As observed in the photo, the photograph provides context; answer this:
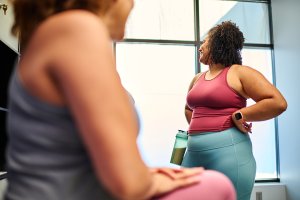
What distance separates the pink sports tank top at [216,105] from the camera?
160 centimetres

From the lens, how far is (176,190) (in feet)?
1.71

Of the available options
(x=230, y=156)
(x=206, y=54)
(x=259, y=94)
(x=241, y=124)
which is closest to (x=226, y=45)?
(x=206, y=54)

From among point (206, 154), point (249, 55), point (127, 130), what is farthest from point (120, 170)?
point (249, 55)

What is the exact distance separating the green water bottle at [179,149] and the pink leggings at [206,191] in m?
1.25

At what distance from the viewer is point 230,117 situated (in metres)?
1.60

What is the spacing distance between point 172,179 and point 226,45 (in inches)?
54.0

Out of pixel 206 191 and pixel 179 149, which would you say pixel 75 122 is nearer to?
pixel 206 191

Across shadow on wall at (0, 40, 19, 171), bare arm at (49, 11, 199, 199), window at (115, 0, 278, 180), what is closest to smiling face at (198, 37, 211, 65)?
shadow on wall at (0, 40, 19, 171)

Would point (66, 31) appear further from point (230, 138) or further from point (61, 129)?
point (230, 138)

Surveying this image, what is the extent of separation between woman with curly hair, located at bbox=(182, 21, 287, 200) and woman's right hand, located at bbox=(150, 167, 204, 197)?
1.03m

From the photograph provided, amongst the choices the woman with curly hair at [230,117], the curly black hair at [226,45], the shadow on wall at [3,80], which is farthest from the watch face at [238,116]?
the shadow on wall at [3,80]

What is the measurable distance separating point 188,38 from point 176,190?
132 inches

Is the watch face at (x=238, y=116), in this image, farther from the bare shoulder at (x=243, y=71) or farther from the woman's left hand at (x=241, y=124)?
the bare shoulder at (x=243, y=71)

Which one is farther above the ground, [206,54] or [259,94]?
[206,54]
